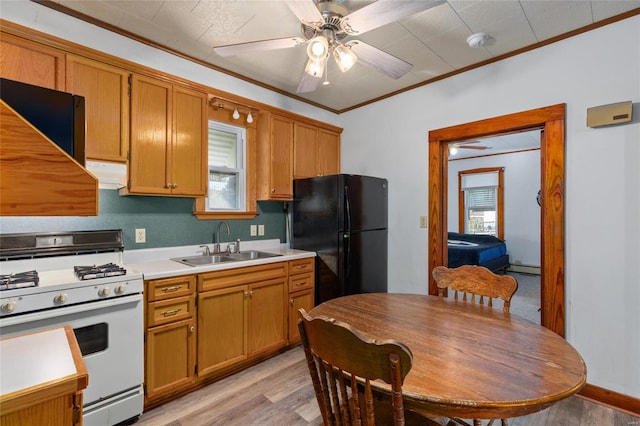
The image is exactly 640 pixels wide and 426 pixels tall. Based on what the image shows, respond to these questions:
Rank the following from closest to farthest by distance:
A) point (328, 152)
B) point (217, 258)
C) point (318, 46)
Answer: point (318, 46) < point (217, 258) < point (328, 152)

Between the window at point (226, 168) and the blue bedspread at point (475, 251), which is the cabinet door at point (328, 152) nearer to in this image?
the window at point (226, 168)

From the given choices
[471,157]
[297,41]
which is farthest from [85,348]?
[471,157]

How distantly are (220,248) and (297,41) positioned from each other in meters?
1.95

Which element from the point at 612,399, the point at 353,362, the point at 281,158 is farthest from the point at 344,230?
the point at 612,399

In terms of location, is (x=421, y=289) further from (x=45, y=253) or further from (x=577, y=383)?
(x=45, y=253)

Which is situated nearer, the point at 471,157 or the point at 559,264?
the point at 559,264

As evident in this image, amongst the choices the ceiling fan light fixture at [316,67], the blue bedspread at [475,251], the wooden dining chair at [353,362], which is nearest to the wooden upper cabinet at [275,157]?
the ceiling fan light fixture at [316,67]

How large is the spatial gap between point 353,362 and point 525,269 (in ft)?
21.5

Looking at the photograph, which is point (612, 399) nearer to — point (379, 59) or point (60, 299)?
point (379, 59)

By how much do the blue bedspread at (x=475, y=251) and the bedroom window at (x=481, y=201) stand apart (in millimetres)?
813

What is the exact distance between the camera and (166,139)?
2383 millimetres

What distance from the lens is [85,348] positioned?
1693 mm

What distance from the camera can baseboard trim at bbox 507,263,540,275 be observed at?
5.91m

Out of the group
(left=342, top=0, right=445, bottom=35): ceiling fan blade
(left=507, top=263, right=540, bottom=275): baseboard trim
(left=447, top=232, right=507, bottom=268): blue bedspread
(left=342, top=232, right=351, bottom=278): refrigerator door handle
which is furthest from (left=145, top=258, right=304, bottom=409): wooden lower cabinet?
(left=507, top=263, right=540, bottom=275): baseboard trim
